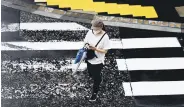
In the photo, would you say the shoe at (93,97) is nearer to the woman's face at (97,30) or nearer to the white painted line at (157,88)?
the white painted line at (157,88)

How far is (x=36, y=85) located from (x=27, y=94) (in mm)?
398

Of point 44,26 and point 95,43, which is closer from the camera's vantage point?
point 95,43

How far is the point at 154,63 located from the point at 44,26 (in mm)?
3427

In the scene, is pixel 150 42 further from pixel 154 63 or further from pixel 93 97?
pixel 93 97

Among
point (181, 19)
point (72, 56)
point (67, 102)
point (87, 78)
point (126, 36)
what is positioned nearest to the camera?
point (67, 102)

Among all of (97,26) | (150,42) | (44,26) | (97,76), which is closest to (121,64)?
(150,42)

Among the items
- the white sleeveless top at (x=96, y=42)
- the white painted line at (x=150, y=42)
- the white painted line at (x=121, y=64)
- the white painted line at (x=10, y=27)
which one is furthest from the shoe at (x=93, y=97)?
the white painted line at (x=10, y=27)

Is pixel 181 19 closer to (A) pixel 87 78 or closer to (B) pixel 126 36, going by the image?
(B) pixel 126 36

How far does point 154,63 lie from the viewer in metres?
11.2

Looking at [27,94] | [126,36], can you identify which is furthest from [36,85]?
[126,36]

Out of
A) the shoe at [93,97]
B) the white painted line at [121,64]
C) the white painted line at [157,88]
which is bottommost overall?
the shoe at [93,97]

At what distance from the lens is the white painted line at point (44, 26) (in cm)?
1259

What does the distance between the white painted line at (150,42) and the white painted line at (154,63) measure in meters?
0.67

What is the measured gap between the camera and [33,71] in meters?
10.8
